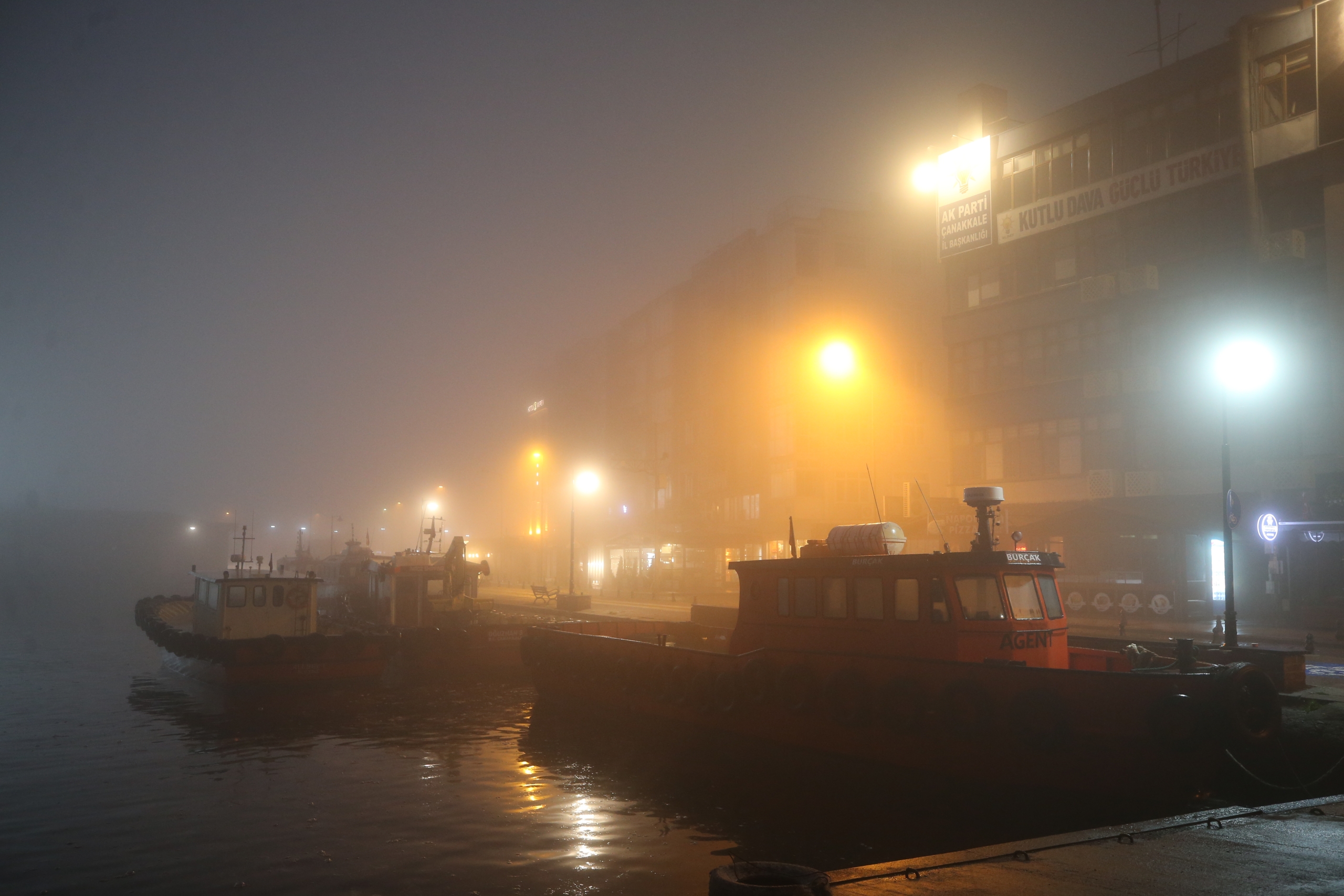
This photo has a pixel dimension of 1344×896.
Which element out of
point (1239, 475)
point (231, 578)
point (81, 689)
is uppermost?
point (1239, 475)

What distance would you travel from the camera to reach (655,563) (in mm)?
64438

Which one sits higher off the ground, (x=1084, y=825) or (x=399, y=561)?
(x=399, y=561)

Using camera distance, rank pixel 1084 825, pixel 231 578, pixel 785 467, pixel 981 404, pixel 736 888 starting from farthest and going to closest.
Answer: pixel 785 467, pixel 981 404, pixel 231 578, pixel 1084 825, pixel 736 888

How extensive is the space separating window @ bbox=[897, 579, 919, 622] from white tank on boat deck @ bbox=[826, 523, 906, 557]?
1027 mm

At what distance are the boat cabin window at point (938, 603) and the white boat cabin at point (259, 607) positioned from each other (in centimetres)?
2146

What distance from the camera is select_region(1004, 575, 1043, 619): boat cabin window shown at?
14.2 metres

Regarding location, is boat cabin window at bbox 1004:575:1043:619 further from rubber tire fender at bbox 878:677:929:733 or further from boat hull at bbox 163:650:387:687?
boat hull at bbox 163:650:387:687

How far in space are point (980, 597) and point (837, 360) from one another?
4777cm

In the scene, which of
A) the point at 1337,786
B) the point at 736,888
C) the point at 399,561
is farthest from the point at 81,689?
the point at 1337,786

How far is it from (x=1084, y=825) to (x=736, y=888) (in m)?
7.03

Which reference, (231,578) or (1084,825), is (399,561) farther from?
(1084,825)

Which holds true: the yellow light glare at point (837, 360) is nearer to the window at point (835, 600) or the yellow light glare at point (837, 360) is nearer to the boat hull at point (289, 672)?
the boat hull at point (289, 672)

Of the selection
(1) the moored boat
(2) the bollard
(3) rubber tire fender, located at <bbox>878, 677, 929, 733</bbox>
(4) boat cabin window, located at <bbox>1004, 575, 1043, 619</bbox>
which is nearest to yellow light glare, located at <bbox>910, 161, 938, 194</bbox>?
(4) boat cabin window, located at <bbox>1004, 575, 1043, 619</bbox>

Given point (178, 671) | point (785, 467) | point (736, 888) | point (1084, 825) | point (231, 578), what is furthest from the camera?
point (785, 467)
